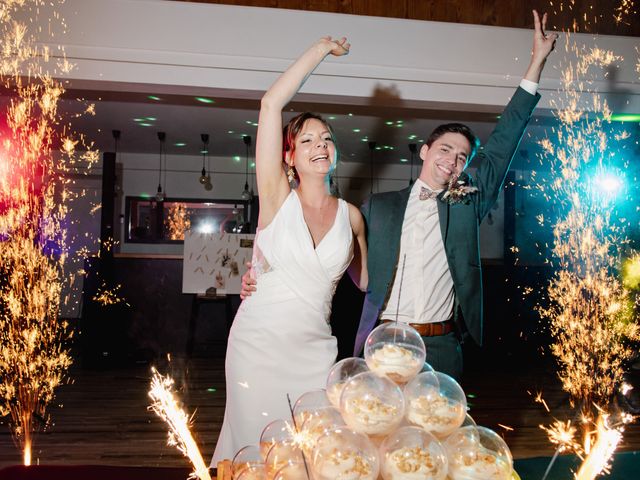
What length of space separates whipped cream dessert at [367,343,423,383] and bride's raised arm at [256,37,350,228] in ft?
3.17

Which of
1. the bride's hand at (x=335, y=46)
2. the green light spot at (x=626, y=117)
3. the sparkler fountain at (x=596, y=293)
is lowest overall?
the sparkler fountain at (x=596, y=293)

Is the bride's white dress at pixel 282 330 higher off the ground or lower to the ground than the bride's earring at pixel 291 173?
lower

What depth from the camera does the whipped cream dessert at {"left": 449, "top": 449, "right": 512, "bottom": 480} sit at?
2.86 ft

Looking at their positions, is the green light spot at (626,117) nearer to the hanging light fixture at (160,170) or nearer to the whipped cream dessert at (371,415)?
the whipped cream dessert at (371,415)

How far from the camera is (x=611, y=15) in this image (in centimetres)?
354

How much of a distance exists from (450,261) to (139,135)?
23.1 ft

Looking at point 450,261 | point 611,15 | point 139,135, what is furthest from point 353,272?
point 139,135

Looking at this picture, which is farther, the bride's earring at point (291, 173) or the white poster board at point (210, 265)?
the white poster board at point (210, 265)

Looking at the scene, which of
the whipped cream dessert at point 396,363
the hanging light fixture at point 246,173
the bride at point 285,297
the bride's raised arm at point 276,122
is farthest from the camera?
the hanging light fixture at point 246,173

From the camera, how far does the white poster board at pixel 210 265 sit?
6.57m

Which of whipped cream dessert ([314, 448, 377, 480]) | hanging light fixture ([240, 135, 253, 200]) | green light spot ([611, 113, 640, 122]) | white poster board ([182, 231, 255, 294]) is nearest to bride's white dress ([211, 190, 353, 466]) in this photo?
whipped cream dessert ([314, 448, 377, 480])

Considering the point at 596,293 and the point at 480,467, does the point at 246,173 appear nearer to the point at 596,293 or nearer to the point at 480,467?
the point at 596,293

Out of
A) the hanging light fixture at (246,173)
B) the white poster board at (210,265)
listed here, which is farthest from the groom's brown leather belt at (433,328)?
the hanging light fixture at (246,173)

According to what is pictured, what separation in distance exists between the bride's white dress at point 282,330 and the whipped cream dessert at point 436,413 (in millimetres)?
969
